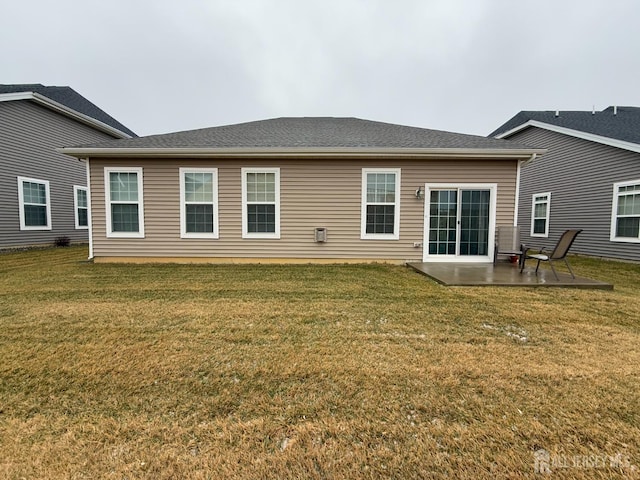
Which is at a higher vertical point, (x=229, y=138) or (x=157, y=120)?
(x=157, y=120)

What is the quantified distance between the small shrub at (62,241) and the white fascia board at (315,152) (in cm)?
607

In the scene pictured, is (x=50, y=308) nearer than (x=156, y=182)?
Yes

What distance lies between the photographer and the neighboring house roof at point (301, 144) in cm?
669

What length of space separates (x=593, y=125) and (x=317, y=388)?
13.3 m

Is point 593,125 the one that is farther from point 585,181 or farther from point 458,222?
point 458,222

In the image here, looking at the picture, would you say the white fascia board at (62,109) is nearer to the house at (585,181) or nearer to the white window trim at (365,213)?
the white window trim at (365,213)

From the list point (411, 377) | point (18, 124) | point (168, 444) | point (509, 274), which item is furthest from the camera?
point (18, 124)

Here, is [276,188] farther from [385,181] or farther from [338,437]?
[338,437]

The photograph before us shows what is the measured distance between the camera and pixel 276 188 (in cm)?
715

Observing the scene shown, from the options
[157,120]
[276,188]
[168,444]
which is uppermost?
[157,120]

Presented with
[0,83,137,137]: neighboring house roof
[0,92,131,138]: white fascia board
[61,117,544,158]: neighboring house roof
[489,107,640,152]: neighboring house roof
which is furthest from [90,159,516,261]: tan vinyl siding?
[0,83,137,137]: neighboring house roof

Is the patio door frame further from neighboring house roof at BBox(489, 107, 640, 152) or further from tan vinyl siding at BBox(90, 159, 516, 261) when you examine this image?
neighboring house roof at BBox(489, 107, 640, 152)

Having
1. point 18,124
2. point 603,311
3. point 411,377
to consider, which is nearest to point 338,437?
point 411,377

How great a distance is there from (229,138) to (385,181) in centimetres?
409
